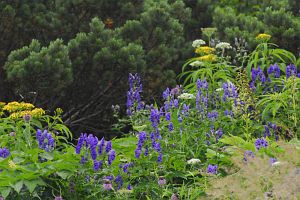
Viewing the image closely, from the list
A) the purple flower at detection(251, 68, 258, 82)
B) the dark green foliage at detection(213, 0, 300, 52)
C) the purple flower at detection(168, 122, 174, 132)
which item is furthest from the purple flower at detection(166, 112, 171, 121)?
the dark green foliage at detection(213, 0, 300, 52)

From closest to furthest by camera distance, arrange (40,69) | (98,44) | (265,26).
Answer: (40,69), (98,44), (265,26)

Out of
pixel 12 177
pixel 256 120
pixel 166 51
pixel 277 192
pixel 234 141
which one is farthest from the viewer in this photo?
pixel 166 51

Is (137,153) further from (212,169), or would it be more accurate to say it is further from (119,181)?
(212,169)

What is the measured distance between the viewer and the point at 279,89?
7711mm

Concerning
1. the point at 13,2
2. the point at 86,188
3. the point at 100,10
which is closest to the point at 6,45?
the point at 13,2

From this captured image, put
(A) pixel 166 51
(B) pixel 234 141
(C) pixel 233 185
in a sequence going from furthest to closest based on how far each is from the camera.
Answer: (A) pixel 166 51 → (B) pixel 234 141 → (C) pixel 233 185

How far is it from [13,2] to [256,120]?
4033 millimetres

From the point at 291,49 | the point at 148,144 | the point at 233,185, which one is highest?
the point at 233,185

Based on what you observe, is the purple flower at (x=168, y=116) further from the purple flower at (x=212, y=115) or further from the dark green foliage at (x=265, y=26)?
the dark green foliage at (x=265, y=26)

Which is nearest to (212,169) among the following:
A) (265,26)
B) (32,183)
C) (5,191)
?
(32,183)

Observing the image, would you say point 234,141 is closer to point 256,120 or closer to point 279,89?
point 256,120

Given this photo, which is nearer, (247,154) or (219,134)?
(247,154)

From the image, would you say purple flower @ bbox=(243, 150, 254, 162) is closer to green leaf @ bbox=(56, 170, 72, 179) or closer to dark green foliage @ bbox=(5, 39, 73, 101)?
green leaf @ bbox=(56, 170, 72, 179)

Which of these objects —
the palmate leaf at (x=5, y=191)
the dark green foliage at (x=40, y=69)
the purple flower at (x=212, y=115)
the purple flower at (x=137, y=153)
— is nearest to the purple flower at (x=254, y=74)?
the purple flower at (x=212, y=115)
